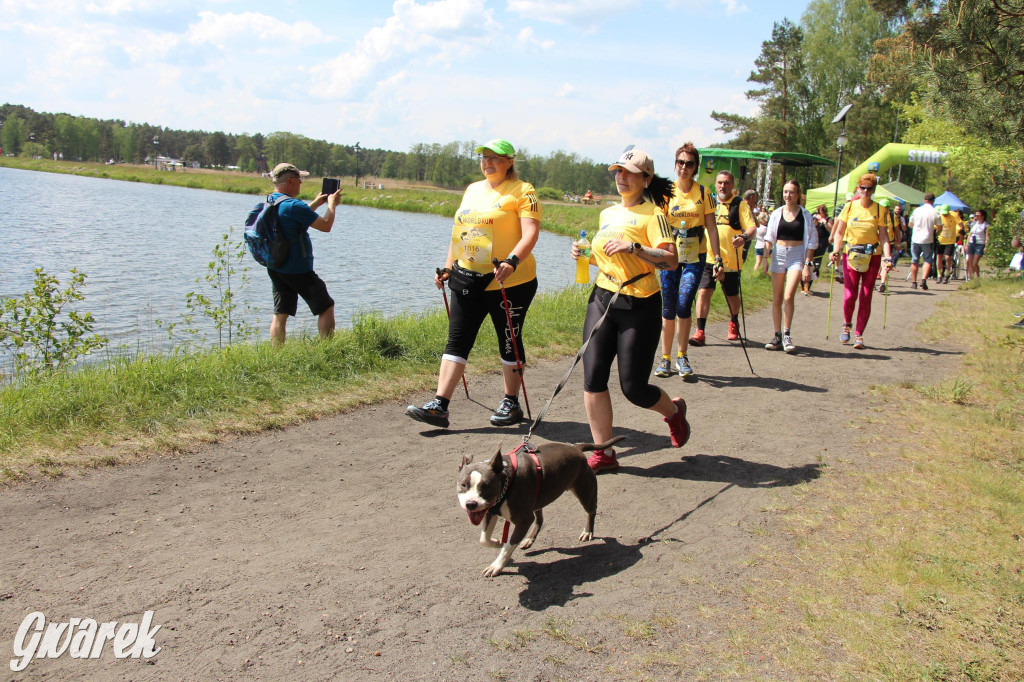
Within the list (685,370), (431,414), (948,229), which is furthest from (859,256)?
(948,229)

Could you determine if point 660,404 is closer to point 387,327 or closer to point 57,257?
point 387,327

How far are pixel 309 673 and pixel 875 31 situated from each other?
62.1 metres

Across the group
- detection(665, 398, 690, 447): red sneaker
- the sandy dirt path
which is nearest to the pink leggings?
the sandy dirt path

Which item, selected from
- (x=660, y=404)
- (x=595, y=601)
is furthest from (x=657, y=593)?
(x=660, y=404)

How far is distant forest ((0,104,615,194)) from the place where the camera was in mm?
103000

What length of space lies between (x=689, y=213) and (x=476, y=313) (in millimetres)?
2948

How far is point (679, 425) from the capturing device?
559 cm

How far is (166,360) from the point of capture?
7059mm

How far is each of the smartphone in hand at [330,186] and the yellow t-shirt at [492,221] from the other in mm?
2448

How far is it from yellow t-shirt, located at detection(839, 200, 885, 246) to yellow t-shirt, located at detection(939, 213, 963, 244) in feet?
39.6

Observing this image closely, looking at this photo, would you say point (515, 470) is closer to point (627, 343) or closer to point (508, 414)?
point (627, 343)

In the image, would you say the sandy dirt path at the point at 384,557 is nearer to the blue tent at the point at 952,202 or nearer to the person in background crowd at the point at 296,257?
the person in background crowd at the point at 296,257

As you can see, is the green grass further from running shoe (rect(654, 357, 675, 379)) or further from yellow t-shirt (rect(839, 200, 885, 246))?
yellow t-shirt (rect(839, 200, 885, 246))

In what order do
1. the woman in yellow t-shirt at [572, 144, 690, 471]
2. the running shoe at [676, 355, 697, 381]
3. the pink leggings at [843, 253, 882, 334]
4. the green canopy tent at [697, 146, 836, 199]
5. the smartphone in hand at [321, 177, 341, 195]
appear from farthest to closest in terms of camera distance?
the green canopy tent at [697, 146, 836, 199], the pink leggings at [843, 253, 882, 334], the running shoe at [676, 355, 697, 381], the smartphone in hand at [321, 177, 341, 195], the woman in yellow t-shirt at [572, 144, 690, 471]
